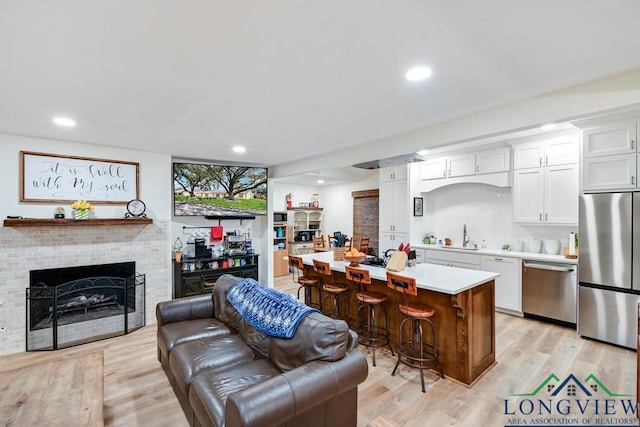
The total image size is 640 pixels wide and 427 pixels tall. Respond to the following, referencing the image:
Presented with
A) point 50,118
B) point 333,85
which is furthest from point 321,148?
point 50,118

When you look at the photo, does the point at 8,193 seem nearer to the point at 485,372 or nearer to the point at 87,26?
the point at 87,26

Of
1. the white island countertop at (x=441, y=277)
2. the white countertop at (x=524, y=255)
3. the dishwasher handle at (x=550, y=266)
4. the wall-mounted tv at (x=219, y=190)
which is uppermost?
the wall-mounted tv at (x=219, y=190)

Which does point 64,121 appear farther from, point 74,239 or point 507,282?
point 507,282

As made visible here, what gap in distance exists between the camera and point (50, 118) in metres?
2.84

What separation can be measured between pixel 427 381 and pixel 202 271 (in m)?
3.59

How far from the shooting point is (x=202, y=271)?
4812 mm

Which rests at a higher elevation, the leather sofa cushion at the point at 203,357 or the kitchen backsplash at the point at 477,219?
the kitchen backsplash at the point at 477,219

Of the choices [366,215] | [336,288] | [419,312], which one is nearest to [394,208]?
[366,215]

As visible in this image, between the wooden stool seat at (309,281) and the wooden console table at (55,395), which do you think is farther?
the wooden stool seat at (309,281)

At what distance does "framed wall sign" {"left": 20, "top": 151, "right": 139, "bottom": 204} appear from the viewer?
3.54m

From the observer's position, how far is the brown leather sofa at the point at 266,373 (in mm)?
1494

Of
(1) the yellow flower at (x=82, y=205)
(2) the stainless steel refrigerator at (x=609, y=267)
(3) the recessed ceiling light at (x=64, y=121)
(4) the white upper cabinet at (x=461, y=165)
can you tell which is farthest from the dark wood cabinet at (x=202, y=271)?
(2) the stainless steel refrigerator at (x=609, y=267)

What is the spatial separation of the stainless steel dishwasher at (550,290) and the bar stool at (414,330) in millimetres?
2243

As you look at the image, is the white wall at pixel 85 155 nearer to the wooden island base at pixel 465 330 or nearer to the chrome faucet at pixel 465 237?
the wooden island base at pixel 465 330
